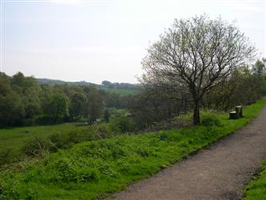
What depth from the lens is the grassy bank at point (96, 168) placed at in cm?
744

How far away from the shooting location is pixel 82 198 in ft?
23.6

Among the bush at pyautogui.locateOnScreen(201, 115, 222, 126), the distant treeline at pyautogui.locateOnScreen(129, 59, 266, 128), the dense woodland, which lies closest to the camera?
the bush at pyautogui.locateOnScreen(201, 115, 222, 126)

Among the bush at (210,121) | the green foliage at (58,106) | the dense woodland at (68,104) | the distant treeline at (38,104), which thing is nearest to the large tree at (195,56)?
the bush at (210,121)

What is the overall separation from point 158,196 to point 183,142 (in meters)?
5.94

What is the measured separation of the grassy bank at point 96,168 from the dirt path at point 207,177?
0.53 metres

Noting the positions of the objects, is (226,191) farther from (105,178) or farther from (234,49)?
(234,49)

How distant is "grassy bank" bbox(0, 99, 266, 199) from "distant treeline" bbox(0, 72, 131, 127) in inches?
2339

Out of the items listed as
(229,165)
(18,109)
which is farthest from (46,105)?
(229,165)

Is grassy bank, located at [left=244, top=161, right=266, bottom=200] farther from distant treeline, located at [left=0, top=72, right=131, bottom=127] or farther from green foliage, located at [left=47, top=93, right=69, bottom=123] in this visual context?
green foliage, located at [left=47, top=93, right=69, bottom=123]

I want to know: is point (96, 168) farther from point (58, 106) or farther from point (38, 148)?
point (58, 106)

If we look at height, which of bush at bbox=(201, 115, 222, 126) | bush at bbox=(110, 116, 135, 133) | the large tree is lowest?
bush at bbox=(110, 116, 135, 133)

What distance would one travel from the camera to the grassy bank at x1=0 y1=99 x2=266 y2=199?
7438 millimetres

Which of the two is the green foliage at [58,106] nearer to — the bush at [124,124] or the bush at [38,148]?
the bush at [124,124]

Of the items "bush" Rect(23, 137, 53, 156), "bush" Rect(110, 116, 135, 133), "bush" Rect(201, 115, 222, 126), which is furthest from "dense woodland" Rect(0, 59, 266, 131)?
"bush" Rect(23, 137, 53, 156)
